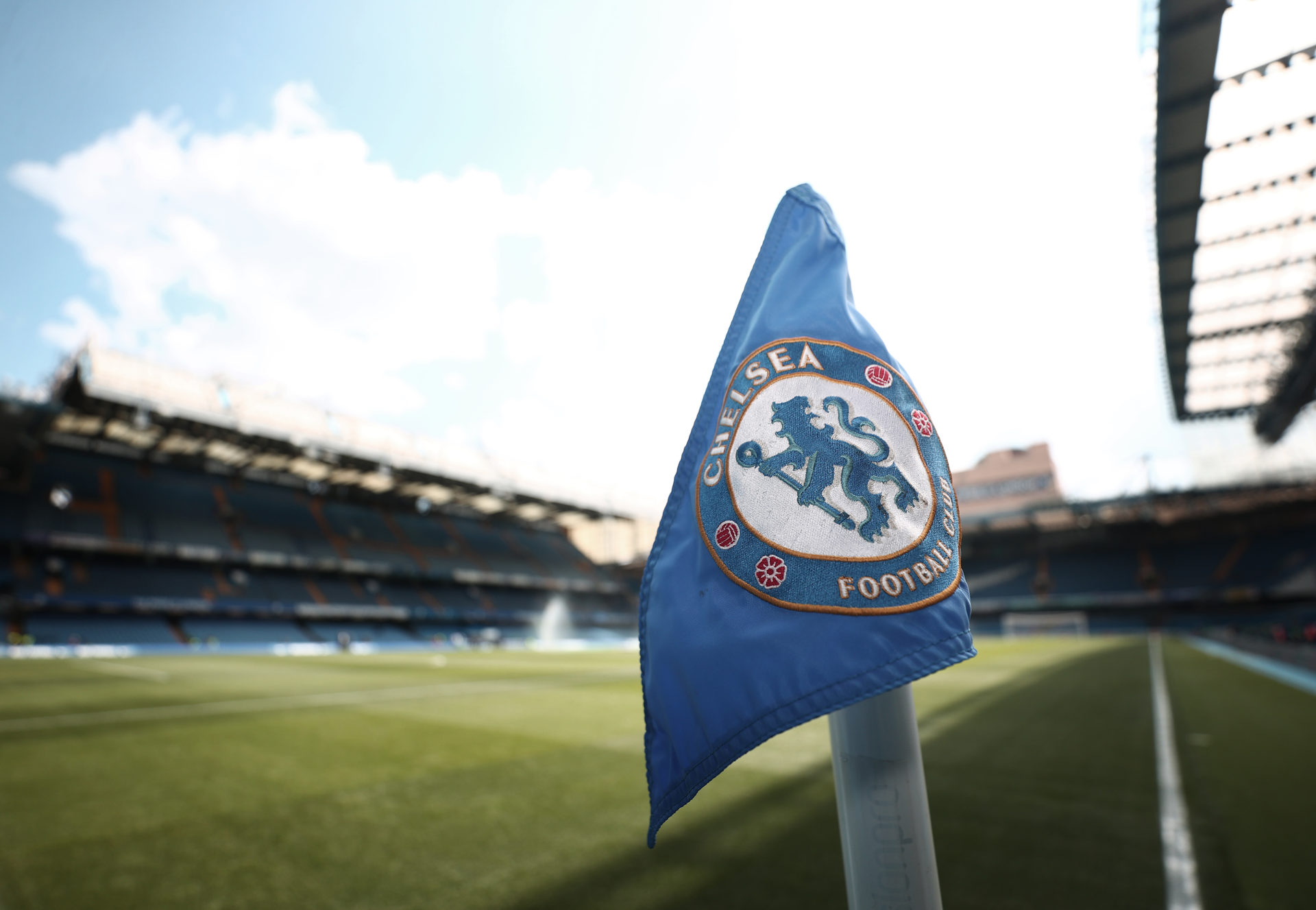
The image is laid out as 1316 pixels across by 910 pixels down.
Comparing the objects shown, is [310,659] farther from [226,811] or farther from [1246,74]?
[1246,74]

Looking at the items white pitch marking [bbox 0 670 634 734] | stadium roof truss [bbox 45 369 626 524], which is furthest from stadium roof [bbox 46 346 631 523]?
white pitch marking [bbox 0 670 634 734]

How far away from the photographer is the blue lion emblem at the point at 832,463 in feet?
Result: 2.33

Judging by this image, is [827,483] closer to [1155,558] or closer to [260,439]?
[260,439]

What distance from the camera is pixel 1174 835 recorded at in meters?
2.64

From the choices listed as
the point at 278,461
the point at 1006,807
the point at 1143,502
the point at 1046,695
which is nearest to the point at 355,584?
the point at 278,461

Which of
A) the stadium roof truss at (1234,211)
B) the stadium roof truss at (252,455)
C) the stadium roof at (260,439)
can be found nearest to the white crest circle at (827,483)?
the stadium roof truss at (1234,211)

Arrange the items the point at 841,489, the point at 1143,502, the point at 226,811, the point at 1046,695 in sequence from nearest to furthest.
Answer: the point at 841,489 → the point at 226,811 → the point at 1046,695 → the point at 1143,502

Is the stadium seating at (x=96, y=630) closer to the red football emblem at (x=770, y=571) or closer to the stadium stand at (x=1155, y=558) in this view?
the red football emblem at (x=770, y=571)

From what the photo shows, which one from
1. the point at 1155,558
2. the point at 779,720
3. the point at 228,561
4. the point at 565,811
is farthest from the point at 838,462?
the point at 1155,558

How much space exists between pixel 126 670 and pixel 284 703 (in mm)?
7004

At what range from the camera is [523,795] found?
11.1 feet

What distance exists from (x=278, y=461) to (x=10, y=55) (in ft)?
92.1

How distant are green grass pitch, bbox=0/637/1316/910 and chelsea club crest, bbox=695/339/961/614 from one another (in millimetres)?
1847

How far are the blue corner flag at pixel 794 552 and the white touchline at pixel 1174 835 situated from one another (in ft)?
7.22
